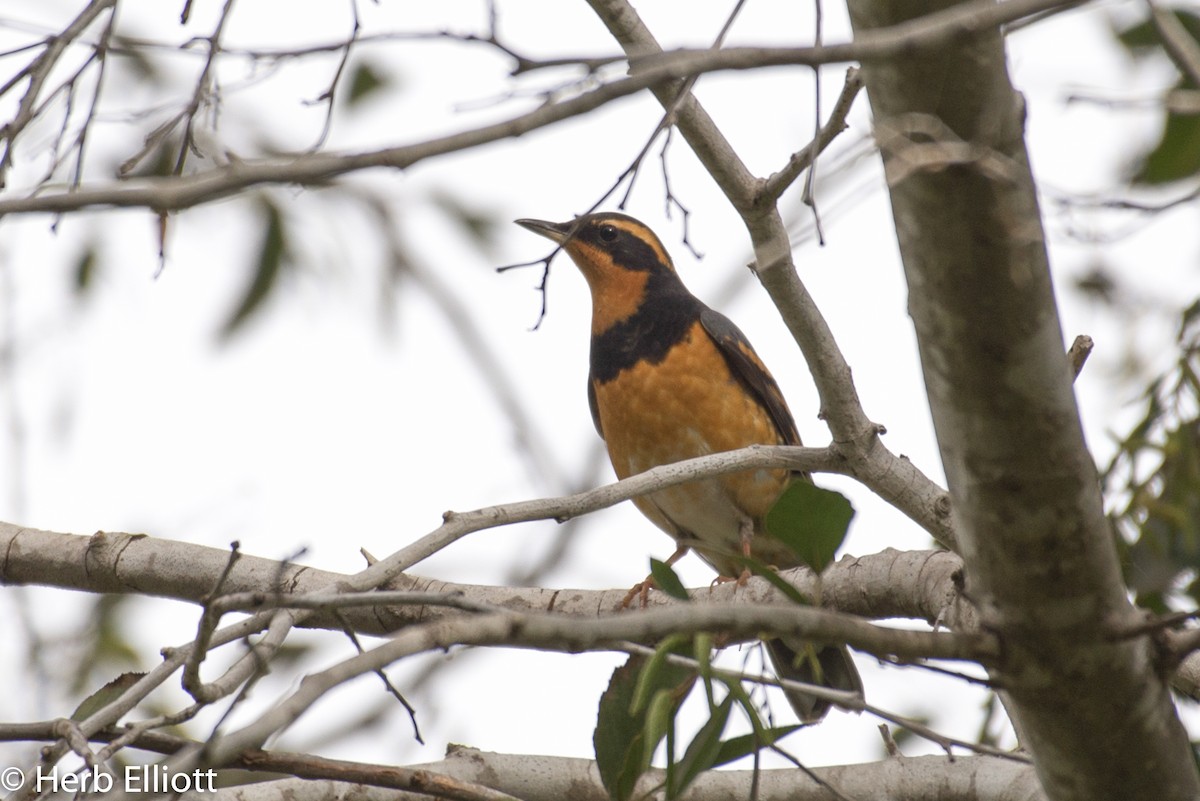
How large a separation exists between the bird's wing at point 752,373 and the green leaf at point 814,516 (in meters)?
3.42

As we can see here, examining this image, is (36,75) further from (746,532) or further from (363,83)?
(746,532)

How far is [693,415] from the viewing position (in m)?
5.67

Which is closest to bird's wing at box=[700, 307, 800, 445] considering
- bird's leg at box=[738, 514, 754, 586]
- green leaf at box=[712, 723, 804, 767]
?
bird's leg at box=[738, 514, 754, 586]

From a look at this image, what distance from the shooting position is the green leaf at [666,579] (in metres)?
2.38

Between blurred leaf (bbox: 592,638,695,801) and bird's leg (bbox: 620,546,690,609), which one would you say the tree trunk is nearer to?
blurred leaf (bbox: 592,638,695,801)

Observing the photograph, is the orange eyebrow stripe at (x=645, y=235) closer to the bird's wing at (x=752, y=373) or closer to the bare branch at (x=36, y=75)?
the bird's wing at (x=752, y=373)

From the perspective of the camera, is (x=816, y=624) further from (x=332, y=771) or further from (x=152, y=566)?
(x=152, y=566)

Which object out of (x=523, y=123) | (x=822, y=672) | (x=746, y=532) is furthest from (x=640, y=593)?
(x=523, y=123)

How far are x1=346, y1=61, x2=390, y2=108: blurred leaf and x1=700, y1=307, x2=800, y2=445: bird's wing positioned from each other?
208 cm

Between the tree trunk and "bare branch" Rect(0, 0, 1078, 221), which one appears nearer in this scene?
"bare branch" Rect(0, 0, 1078, 221)

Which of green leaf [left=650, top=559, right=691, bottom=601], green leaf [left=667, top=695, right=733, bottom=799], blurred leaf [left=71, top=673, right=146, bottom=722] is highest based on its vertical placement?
green leaf [left=650, top=559, right=691, bottom=601]

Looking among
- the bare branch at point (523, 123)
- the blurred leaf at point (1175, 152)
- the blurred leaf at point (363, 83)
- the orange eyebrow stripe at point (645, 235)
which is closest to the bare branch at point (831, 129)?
the bare branch at point (523, 123)

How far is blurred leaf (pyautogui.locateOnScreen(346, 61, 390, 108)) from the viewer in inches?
181

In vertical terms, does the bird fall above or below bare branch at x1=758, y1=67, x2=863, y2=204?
above
